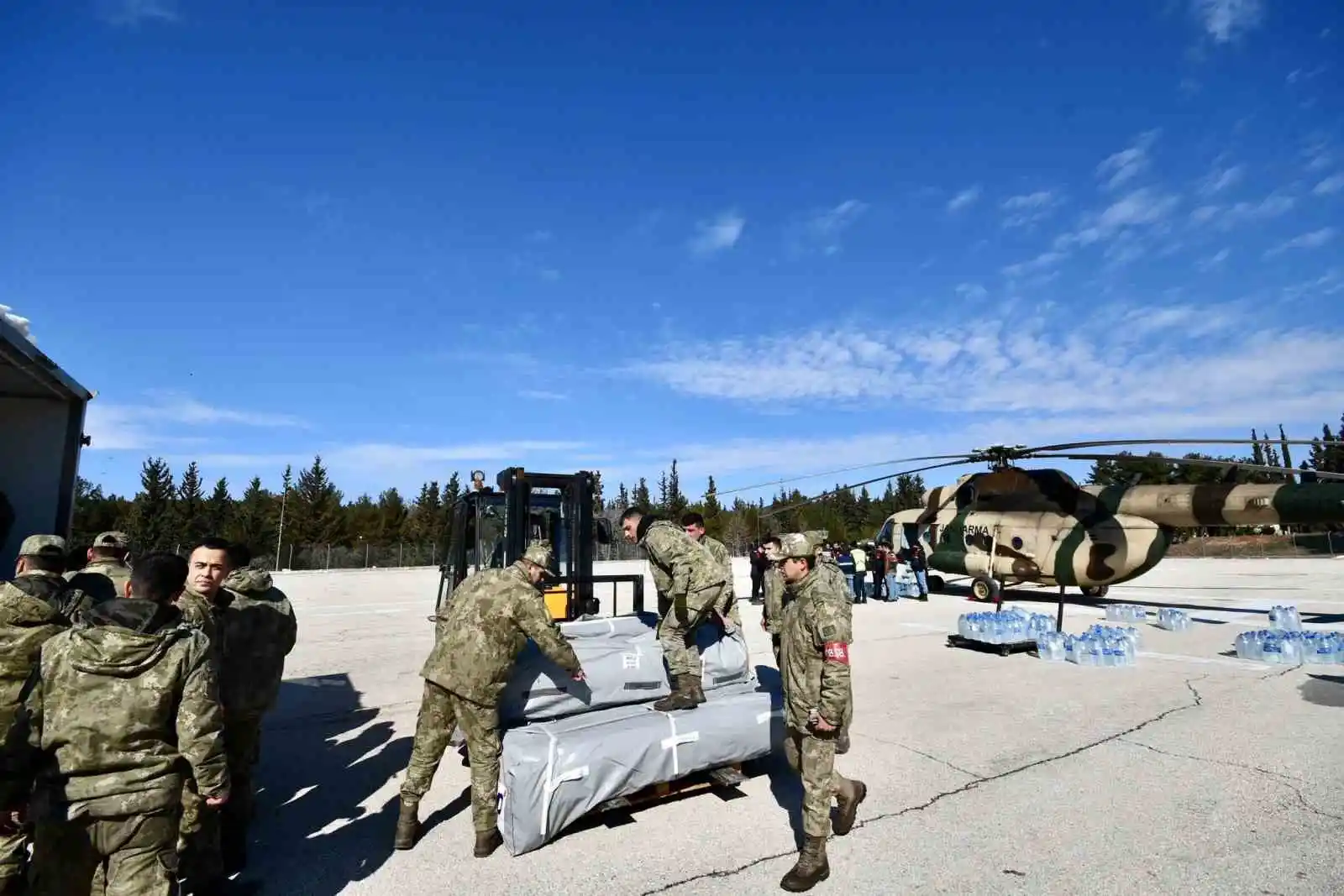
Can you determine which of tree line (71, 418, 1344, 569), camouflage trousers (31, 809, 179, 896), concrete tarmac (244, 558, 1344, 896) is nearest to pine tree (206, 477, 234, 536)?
tree line (71, 418, 1344, 569)

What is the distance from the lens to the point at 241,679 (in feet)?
13.3

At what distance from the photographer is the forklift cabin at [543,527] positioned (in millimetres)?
7469

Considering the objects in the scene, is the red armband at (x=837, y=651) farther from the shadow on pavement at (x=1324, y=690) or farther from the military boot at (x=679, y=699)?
the shadow on pavement at (x=1324, y=690)

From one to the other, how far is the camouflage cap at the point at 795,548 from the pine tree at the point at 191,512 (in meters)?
44.7

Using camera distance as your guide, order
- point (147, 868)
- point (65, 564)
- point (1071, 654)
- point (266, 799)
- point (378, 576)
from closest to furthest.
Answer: point (147, 868)
point (65, 564)
point (266, 799)
point (1071, 654)
point (378, 576)

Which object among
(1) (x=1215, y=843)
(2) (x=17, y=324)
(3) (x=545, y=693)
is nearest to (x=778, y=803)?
(3) (x=545, y=693)

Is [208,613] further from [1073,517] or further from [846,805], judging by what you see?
[1073,517]

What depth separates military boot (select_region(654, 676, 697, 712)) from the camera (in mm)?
4801

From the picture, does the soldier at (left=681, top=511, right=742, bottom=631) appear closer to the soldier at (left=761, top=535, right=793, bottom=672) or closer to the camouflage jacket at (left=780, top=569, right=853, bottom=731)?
the soldier at (left=761, top=535, right=793, bottom=672)

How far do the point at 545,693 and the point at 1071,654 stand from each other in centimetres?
834

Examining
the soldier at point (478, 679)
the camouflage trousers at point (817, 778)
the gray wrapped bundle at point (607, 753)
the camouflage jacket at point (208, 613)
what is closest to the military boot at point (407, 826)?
the soldier at point (478, 679)

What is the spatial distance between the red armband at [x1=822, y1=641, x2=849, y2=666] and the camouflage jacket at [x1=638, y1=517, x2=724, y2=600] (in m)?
1.45

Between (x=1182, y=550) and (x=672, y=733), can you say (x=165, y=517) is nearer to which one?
(x=672, y=733)

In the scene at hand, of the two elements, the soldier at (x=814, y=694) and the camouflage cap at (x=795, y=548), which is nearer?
the soldier at (x=814, y=694)
